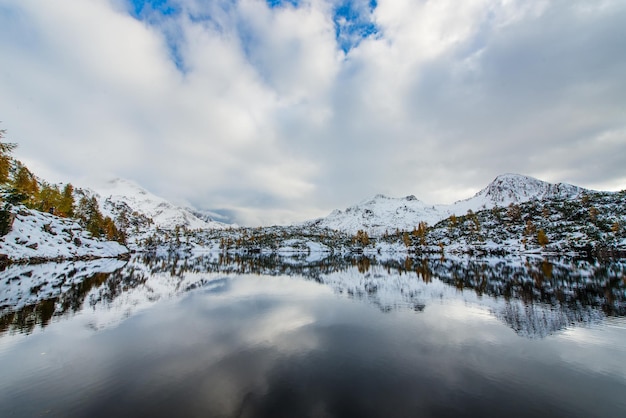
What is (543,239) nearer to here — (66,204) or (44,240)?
(44,240)

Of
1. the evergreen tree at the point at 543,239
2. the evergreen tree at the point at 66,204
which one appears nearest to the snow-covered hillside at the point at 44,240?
the evergreen tree at the point at 66,204

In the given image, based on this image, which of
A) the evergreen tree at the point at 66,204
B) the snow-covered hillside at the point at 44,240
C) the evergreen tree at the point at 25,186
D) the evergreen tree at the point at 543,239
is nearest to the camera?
the snow-covered hillside at the point at 44,240

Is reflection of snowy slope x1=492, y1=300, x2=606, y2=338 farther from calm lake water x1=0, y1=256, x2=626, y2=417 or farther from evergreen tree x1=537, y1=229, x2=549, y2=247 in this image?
evergreen tree x1=537, y1=229, x2=549, y2=247

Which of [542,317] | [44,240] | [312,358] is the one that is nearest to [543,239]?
[542,317]

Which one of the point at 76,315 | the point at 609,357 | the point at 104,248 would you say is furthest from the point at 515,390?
the point at 104,248

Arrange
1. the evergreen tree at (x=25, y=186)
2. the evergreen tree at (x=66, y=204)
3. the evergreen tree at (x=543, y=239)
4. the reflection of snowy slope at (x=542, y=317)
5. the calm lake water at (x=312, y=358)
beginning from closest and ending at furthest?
the calm lake water at (x=312, y=358) < the reflection of snowy slope at (x=542, y=317) < the evergreen tree at (x=25, y=186) < the evergreen tree at (x=66, y=204) < the evergreen tree at (x=543, y=239)

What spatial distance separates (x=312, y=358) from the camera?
55.8 ft

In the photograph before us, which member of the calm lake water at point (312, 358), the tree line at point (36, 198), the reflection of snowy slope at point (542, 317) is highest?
the tree line at point (36, 198)

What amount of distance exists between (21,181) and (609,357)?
15346cm

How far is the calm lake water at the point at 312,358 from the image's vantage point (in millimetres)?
11664

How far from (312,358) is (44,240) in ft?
376

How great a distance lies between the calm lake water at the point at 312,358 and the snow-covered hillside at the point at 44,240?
63.9 metres

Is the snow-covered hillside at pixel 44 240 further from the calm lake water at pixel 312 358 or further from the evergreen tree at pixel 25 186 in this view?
the calm lake water at pixel 312 358

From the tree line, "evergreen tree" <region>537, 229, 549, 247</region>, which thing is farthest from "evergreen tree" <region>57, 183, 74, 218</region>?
"evergreen tree" <region>537, 229, 549, 247</region>
